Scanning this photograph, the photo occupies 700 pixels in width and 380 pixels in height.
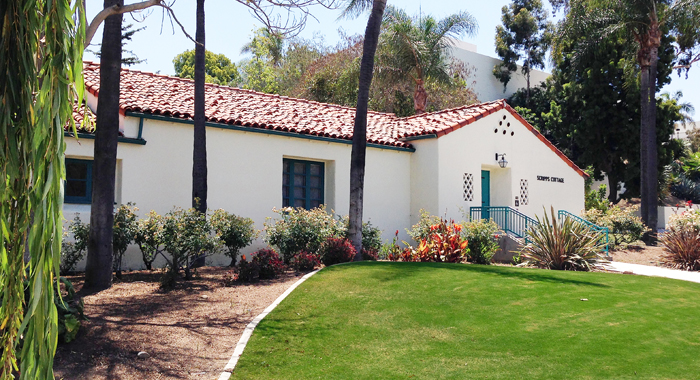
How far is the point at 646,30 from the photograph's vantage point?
2258cm

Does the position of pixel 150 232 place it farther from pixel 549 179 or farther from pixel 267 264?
pixel 549 179

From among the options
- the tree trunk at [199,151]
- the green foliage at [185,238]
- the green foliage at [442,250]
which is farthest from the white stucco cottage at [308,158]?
the green foliage at [442,250]

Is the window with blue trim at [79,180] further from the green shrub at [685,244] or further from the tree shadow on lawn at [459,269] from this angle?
the green shrub at [685,244]

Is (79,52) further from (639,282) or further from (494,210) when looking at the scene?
(494,210)

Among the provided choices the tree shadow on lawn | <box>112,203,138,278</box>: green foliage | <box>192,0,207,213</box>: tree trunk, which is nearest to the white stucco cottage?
<box>192,0,207,213</box>: tree trunk

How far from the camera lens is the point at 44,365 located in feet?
9.93

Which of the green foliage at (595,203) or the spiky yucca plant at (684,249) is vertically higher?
the green foliage at (595,203)

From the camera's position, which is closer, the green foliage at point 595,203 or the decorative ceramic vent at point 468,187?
the decorative ceramic vent at point 468,187

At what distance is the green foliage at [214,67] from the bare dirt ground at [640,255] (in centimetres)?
3395

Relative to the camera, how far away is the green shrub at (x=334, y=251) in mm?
12219

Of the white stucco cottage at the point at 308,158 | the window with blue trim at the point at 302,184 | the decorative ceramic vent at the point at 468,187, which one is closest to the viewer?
the white stucco cottage at the point at 308,158

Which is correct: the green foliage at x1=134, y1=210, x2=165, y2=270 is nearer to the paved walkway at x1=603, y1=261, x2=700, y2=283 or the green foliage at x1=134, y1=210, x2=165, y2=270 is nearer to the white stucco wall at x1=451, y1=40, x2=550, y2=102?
the paved walkway at x1=603, y1=261, x2=700, y2=283

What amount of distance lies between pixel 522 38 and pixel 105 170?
39.3 m

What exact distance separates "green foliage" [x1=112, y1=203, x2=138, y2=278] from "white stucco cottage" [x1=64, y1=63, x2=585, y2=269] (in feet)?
5.88
